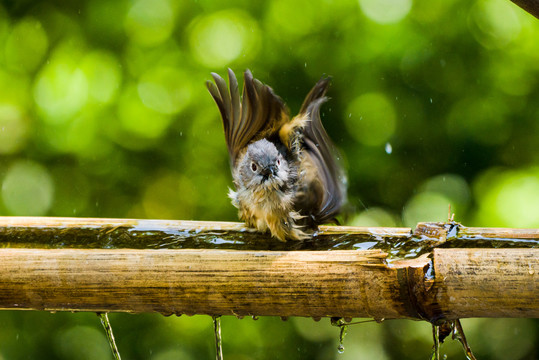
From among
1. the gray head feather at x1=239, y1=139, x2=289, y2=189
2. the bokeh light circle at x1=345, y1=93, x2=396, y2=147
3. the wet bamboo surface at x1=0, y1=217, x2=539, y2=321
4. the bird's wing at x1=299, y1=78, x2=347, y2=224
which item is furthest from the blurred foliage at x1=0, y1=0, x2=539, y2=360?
the wet bamboo surface at x1=0, y1=217, x2=539, y2=321

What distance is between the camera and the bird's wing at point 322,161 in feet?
8.93

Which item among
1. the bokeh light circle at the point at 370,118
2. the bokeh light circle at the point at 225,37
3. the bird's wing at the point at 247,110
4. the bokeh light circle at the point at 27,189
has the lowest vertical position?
the bird's wing at the point at 247,110

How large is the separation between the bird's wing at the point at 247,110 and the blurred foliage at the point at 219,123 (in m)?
0.98

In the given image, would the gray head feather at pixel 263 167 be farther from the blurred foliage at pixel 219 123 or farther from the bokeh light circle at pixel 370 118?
the bokeh light circle at pixel 370 118

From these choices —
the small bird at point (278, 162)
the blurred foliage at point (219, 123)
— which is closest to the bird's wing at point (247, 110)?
the small bird at point (278, 162)

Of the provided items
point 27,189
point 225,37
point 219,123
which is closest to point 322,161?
point 219,123

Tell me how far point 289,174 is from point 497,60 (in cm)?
163

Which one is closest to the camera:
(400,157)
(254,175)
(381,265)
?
(381,265)

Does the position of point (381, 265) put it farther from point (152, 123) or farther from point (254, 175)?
point (152, 123)

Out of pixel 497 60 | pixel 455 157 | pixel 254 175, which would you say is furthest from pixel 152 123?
pixel 497 60

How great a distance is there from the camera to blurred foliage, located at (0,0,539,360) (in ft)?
11.6

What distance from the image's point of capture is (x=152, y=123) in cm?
Result: 373

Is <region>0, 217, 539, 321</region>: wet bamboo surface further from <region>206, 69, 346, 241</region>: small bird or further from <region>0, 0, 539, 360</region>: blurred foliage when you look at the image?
<region>0, 0, 539, 360</region>: blurred foliage

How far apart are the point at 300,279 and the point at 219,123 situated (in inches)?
86.5
